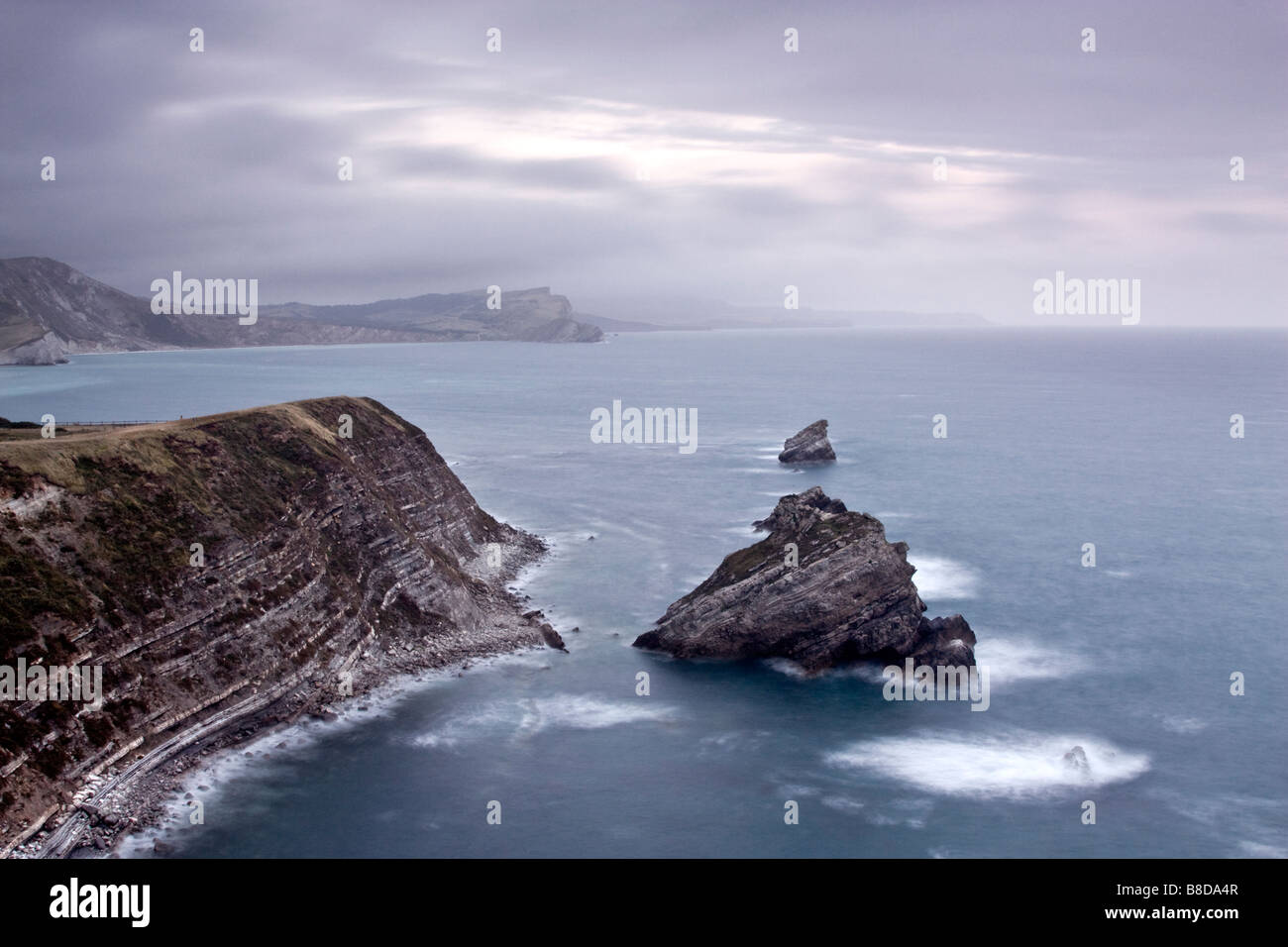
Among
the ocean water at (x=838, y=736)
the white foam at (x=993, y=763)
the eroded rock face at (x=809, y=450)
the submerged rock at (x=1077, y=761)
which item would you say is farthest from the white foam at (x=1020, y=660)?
the eroded rock face at (x=809, y=450)

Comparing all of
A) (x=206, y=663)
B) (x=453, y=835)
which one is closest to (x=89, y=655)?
(x=206, y=663)

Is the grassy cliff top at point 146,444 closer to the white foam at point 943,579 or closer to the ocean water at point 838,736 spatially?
the ocean water at point 838,736

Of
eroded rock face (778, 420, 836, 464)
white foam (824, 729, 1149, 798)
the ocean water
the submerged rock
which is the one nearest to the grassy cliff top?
the ocean water

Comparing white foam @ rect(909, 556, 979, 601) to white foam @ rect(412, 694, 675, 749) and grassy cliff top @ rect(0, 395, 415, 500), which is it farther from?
grassy cliff top @ rect(0, 395, 415, 500)

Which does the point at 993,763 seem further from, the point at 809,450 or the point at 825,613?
the point at 809,450
